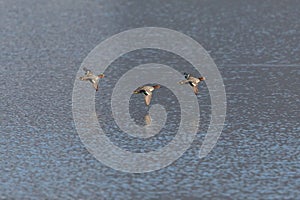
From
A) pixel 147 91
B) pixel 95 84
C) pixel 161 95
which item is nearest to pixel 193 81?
pixel 161 95

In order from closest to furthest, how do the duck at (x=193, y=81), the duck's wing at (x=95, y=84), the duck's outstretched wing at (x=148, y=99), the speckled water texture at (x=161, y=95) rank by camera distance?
the speckled water texture at (x=161, y=95) < the duck's outstretched wing at (x=148, y=99) < the duck at (x=193, y=81) < the duck's wing at (x=95, y=84)

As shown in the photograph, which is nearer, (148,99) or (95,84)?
(148,99)

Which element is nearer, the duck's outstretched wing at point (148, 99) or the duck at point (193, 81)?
the duck's outstretched wing at point (148, 99)

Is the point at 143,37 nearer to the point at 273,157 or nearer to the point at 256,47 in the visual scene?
the point at 256,47

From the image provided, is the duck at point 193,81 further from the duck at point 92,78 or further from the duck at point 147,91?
the duck at point 92,78

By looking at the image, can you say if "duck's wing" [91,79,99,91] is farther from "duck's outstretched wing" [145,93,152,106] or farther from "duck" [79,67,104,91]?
"duck's outstretched wing" [145,93,152,106]

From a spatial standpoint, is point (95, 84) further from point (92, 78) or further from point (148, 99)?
point (148, 99)

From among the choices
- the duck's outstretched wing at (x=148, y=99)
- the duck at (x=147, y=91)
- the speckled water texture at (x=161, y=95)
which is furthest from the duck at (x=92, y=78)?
the duck's outstretched wing at (x=148, y=99)

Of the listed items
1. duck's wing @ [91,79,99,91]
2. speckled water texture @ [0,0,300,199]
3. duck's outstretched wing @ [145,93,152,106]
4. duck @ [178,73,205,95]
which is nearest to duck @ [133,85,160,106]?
duck's outstretched wing @ [145,93,152,106]

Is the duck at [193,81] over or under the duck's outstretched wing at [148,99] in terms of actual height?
over
